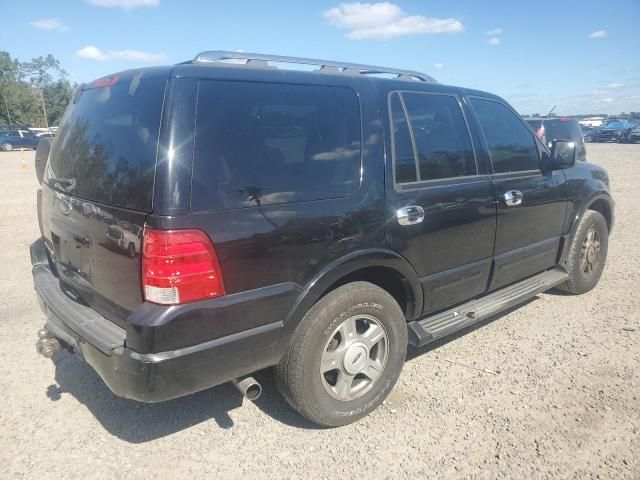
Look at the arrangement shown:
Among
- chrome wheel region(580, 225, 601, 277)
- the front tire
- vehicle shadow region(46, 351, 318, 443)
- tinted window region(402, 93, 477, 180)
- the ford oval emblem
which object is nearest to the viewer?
the front tire

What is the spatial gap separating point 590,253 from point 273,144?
383cm

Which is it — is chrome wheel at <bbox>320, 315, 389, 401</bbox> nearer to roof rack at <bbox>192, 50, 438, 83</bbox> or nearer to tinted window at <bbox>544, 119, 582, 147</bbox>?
roof rack at <bbox>192, 50, 438, 83</bbox>

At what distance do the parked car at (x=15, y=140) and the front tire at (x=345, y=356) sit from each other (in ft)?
119

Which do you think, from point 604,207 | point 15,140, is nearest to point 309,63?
point 604,207

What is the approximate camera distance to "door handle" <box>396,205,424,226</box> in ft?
9.37

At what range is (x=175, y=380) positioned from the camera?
215cm

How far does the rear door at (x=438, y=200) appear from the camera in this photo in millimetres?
2924

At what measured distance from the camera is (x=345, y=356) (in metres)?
2.73

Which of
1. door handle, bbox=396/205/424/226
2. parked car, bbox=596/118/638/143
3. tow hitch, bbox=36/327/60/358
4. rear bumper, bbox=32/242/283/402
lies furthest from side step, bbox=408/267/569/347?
parked car, bbox=596/118/638/143

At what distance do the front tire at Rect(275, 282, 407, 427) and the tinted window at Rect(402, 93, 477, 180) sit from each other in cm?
95

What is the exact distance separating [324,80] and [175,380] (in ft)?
5.80

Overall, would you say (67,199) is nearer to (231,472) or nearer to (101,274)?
(101,274)

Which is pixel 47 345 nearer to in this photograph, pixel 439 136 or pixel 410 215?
pixel 410 215

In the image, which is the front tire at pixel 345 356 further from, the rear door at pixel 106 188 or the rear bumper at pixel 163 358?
the rear door at pixel 106 188
